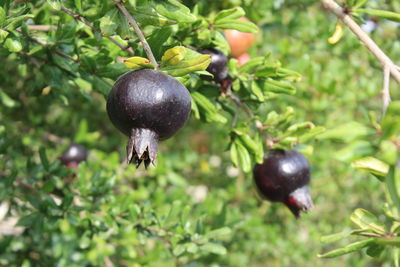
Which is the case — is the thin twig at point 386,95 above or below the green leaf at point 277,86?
above

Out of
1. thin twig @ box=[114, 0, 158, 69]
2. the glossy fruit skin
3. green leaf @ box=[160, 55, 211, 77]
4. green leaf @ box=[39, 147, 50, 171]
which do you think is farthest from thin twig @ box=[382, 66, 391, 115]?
green leaf @ box=[39, 147, 50, 171]

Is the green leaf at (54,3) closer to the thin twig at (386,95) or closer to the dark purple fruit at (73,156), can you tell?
the thin twig at (386,95)

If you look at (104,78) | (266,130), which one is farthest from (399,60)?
(104,78)

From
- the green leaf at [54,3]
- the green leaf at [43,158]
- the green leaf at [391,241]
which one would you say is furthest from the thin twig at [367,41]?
the green leaf at [43,158]

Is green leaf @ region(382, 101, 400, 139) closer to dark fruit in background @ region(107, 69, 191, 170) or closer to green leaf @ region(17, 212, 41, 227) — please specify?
dark fruit in background @ region(107, 69, 191, 170)

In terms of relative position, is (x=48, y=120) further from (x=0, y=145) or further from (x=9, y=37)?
(x=9, y=37)

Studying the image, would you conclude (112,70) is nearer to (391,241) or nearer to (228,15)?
(228,15)
